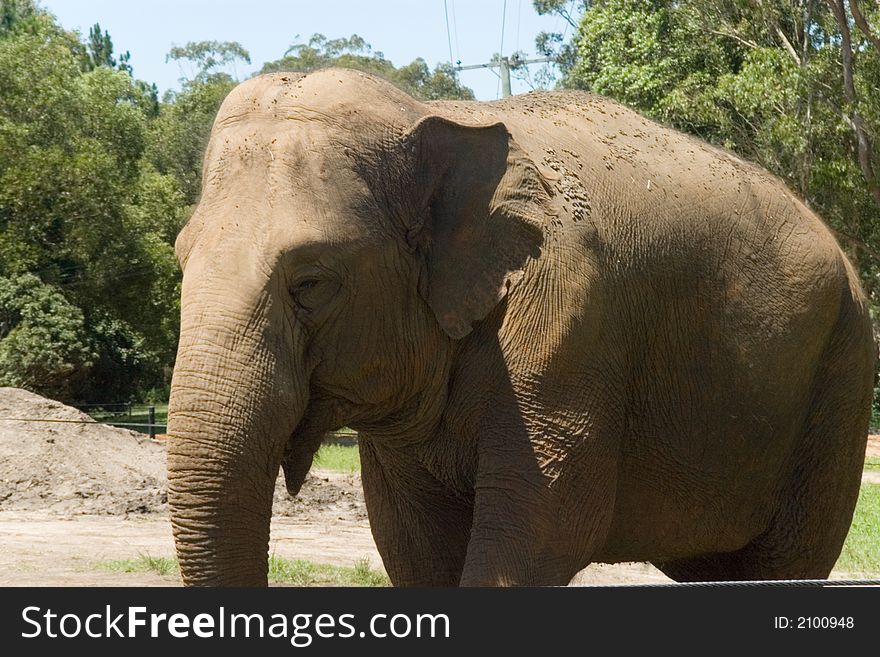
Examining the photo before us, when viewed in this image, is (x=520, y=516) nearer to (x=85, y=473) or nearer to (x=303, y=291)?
(x=303, y=291)

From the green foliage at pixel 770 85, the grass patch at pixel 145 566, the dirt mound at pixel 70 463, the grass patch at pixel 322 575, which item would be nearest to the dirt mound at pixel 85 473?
the dirt mound at pixel 70 463

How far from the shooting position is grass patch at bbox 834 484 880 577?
10007 mm

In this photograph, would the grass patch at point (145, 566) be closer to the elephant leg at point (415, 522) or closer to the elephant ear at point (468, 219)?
the elephant leg at point (415, 522)

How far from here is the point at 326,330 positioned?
419 centimetres

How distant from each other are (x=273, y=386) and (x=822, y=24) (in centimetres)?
2169

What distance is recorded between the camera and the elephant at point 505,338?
13.0 feet

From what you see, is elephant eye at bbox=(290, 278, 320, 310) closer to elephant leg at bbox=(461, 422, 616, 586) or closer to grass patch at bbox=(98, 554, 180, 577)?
elephant leg at bbox=(461, 422, 616, 586)

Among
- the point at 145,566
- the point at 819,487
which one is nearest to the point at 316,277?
the point at 819,487

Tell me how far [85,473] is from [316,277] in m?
12.0

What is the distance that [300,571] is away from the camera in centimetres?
953

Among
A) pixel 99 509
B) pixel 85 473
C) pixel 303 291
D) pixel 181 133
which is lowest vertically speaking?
pixel 99 509

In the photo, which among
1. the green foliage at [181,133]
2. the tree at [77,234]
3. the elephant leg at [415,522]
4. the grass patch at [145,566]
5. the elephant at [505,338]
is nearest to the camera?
the elephant at [505,338]

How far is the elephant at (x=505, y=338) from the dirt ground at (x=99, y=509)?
4.38 metres

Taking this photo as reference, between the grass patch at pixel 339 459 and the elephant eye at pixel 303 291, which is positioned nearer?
the elephant eye at pixel 303 291
